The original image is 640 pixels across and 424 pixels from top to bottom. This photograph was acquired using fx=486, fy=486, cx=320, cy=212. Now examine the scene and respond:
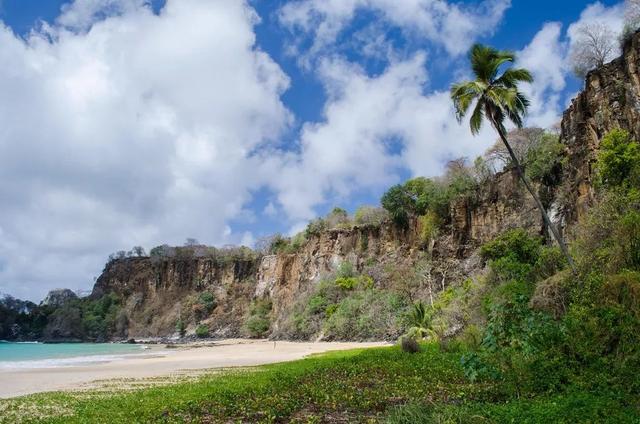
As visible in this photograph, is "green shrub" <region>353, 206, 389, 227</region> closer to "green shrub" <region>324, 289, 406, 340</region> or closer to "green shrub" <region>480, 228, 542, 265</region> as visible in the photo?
"green shrub" <region>324, 289, 406, 340</region>

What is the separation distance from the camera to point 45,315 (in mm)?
125062

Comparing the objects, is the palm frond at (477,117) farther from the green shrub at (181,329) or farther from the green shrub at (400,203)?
the green shrub at (181,329)

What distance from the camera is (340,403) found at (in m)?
10.7

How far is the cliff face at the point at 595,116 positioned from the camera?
80.1 ft

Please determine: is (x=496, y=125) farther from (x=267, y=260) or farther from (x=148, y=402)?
(x=267, y=260)

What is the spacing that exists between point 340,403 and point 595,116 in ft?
76.9

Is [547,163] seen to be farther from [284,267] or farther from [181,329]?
[181,329]

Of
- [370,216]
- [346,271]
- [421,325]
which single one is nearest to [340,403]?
[421,325]

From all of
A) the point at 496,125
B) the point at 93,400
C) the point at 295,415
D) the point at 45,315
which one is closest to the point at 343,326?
the point at 496,125

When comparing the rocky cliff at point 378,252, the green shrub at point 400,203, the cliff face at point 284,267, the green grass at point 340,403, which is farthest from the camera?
the green shrub at point 400,203

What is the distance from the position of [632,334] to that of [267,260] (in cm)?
7927

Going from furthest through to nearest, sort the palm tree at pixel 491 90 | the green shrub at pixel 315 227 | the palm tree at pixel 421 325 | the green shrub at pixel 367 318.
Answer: the green shrub at pixel 315 227
the green shrub at pixel 367 318
the palm tree at pixel 421 325
the palm tree at pixel 491 90

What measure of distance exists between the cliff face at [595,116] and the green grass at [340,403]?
16458mm

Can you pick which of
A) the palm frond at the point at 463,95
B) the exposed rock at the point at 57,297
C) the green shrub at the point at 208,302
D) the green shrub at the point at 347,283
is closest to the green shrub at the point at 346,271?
the green shrub at the point at 347,283
